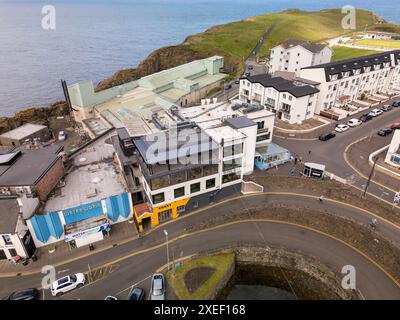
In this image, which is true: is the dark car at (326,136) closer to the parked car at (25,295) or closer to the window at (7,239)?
the parked car at (25,295)

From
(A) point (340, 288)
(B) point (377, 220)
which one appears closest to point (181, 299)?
(A) point (340, 288)

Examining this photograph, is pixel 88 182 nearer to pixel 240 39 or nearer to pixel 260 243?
pixel 260 243

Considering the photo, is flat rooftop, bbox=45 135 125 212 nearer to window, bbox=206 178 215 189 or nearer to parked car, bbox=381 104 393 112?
window, bbox=206 178 215 189

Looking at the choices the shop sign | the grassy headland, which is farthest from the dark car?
the grassy headland

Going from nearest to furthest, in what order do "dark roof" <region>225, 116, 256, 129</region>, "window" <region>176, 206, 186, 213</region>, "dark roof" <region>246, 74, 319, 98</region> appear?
"window" <region>176, 206, 186, 213</region> < "dark roof" <region>225, 116, 256, 129</region> < "dark roof" <region>246, 74, 319, 98</region>

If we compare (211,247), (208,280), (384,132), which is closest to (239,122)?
(211,247)

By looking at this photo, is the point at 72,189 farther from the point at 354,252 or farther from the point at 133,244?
the point at 354,252
